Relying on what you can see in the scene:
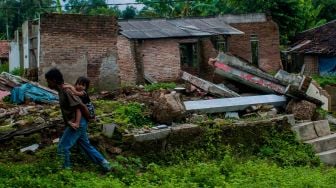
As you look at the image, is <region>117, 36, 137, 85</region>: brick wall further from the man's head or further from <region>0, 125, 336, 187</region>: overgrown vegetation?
the man's head

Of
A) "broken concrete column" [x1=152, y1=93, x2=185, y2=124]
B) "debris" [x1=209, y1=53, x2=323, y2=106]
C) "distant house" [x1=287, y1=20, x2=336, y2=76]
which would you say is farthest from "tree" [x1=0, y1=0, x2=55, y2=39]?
"broken concrete column" [x1=152, y1=93, x2=185, y2=124]

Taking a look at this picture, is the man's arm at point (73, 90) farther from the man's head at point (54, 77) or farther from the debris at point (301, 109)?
the debris at point (301, 109)

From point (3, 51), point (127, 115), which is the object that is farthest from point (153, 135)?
point (3, 51)

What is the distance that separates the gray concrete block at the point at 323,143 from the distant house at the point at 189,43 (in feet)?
36.7

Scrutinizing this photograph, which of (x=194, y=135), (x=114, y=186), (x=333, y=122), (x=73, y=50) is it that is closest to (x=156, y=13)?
(x=73, y=50)

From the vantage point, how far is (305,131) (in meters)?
11.9

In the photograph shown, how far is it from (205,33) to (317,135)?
464 inches

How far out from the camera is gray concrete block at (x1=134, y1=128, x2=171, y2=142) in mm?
9828

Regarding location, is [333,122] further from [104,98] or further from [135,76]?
[135,76]

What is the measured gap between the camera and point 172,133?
1017cm

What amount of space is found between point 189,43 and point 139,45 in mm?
2853

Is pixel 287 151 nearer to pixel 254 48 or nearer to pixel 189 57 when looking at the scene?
pixel 189 57

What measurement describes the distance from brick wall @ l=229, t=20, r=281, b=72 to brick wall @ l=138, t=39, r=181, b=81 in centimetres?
476

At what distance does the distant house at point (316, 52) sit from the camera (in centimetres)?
2738
